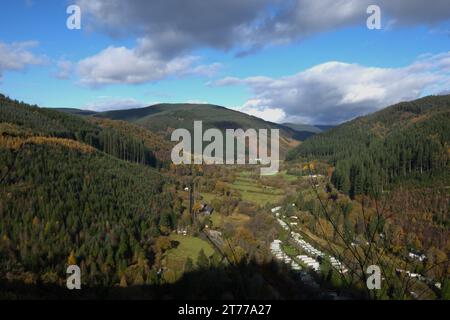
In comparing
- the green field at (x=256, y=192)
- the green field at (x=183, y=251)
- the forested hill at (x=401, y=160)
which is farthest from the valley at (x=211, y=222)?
the green field at (x=256, y=192)

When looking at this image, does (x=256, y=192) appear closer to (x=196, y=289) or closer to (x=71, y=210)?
(x=71, y=210)

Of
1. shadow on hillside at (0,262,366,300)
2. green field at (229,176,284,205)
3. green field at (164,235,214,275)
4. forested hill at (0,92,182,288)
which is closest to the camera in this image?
shadow on hillside at (0,262,366,300)

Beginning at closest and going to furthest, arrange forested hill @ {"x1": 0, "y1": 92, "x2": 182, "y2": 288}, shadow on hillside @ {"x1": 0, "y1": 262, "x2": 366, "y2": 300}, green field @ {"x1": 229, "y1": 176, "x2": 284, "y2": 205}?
shadow on hillside @ {"x1": 0, "y1": 262, "x2": 366, "y2": 300} < forested hill @ {"x1": 0, "y1": 92, "x2": 182, "y2": 288} < green field @ {"x1": 229, "y1": 176, "x2": 284, "y2": 205}

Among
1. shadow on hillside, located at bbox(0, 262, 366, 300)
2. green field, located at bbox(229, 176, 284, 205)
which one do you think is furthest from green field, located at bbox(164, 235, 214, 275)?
green field, located at bbox(229, 176, 284, 205)

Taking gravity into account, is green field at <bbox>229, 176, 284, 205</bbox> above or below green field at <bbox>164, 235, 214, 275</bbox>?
above

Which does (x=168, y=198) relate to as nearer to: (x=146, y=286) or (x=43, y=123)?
(x=146, y=286)

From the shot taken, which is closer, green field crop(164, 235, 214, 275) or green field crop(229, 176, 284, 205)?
green field crop(164, 235, 214, 275)

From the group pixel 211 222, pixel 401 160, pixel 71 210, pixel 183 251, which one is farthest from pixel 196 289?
pixel 401 160

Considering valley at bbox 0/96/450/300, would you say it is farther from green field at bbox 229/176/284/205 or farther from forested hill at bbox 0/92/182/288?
green field at bbox 229/176/284/205
